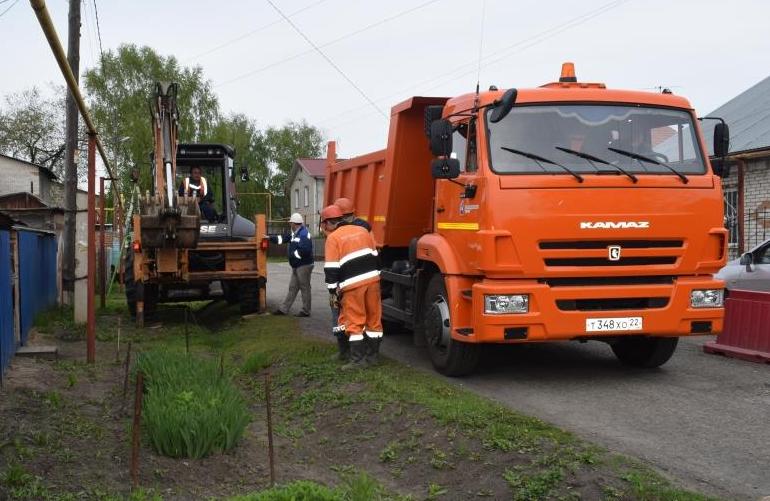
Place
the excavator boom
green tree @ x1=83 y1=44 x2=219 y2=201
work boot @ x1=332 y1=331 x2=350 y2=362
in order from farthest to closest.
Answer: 1. green tree @ x1=83 y1=44 x2=219 y2=201
2. the excavator boom
3. work boot @ x1=332 y1=331 x2=350 y2=362

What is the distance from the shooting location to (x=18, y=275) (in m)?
9.72

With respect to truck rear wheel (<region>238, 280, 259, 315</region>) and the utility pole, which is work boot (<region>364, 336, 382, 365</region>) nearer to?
truck rear wheel (<region>238, 280, 259, 315</region>)

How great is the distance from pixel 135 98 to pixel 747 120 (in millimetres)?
38180

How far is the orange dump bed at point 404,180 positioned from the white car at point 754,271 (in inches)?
188

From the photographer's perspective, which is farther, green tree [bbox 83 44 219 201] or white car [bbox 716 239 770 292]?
green tree [bbox 83 44 219 201]

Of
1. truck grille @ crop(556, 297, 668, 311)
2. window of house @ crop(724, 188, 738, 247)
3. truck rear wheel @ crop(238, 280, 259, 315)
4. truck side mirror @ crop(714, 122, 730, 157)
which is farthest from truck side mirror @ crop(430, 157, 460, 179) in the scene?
window of house @ crop(724, 188, 738, 247)

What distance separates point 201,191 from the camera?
44.8 feet

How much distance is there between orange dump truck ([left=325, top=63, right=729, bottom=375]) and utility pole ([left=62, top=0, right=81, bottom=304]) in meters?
7.93

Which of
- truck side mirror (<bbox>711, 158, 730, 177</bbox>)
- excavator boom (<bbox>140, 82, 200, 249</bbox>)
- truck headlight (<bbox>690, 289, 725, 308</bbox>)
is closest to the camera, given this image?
truck headlight (<bbox>690, 289, 725, 308</bbox>)

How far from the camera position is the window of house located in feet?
60.8

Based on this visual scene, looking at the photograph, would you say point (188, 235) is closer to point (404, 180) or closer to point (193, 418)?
point (404, 180)

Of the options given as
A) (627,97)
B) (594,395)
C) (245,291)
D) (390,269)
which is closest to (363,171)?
(390,269)

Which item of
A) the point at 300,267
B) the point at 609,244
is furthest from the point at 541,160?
the point at 300,267

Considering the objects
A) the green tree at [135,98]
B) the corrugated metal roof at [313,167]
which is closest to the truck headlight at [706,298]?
the green tree at [135,98]
